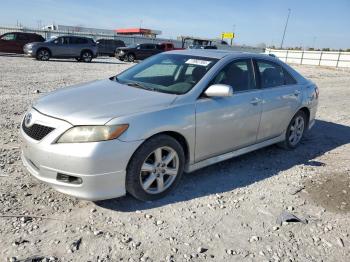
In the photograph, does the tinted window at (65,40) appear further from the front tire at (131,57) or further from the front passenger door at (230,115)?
the front passenger door at (230,115)

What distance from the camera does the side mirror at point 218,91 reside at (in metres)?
4.15

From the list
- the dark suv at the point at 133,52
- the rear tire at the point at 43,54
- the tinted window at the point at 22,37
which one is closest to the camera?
the rear tire at the point at 43,54

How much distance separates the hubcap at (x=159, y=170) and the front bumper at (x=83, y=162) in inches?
12.4

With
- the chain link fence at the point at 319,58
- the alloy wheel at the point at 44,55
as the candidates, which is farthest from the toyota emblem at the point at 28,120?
the chain link fence at the point at 319,58

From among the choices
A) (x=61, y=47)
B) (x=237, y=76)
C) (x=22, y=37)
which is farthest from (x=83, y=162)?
(x=22, y=37)

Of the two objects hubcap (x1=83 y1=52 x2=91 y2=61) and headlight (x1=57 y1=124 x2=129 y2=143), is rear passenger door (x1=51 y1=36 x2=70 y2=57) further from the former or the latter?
headlight (x1=57 y1=124 x2=129 y2=143)

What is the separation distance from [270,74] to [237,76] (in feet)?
2.95

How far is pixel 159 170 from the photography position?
12.9 ft

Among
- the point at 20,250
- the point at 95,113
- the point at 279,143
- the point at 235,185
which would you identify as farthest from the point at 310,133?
the point at 20,250

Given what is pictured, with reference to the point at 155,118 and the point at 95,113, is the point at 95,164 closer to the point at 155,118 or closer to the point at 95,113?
the point at 95,113

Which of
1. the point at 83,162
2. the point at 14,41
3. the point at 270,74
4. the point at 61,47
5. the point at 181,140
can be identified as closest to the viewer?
the point at 83,162

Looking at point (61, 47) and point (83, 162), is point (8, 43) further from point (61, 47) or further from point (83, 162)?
point (83, 162)

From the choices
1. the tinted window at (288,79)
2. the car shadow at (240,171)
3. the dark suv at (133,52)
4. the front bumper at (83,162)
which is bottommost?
the dark suv at (133,52)

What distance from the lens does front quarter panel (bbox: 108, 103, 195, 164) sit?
352 centimetres
